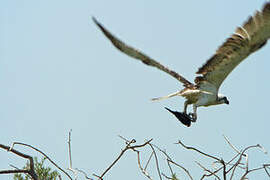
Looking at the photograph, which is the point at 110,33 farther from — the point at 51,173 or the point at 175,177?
the point at 51,173

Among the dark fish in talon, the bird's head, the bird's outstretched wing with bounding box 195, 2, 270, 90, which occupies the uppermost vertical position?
the bird's outstretched wing with bounding box 195, 2, 270, 90

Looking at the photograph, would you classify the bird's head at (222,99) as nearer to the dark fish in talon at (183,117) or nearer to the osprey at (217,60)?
the osprey at (217,60)

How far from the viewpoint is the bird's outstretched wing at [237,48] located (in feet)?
16.0

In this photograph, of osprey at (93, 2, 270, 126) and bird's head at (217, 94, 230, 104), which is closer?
osprey at (93, 2, 270, 126)

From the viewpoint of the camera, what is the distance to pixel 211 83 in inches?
233

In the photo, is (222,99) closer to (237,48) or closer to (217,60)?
(217,60)

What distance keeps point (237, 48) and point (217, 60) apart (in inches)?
12.0

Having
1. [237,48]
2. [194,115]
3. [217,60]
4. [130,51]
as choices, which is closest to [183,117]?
[194,115]

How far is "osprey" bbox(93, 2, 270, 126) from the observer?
4.73 meters

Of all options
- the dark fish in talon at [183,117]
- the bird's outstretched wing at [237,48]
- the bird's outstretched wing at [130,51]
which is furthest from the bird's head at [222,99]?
the bird's outstretched wing at [130,51]

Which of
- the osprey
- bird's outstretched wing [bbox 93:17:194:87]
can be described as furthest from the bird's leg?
bird's outstretched wing [bbox 93:17:194:87]

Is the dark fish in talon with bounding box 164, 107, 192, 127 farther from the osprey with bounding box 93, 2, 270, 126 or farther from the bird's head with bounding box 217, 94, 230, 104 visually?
the bird's head with bounding box 217, 94, 230, 104

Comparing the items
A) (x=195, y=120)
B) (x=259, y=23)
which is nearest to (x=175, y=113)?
(x=195, y=120)

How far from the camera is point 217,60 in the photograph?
5.46 meters
